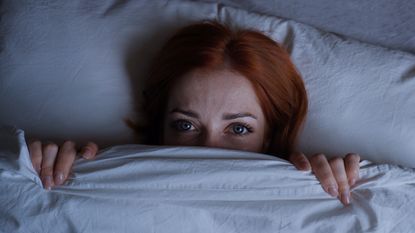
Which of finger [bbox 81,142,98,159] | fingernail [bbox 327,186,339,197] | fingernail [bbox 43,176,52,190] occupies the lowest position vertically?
fingernail [bbox 327,186,339,197]

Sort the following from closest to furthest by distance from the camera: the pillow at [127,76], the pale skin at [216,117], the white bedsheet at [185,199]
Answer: the white bedsheet at [185,199] → the pale skin at [216,117] → the pillow at [127,76]

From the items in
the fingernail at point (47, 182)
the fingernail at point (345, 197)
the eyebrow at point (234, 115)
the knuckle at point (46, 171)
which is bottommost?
the fingernail at point (345, 197)

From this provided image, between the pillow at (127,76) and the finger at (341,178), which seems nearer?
the finger at (341,178)

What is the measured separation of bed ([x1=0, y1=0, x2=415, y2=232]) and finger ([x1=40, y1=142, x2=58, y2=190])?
0.01m

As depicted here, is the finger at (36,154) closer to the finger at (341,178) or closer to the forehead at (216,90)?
the forehead at (216,90)

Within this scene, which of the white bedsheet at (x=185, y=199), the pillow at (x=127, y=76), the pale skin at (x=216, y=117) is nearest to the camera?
the white bedsheet at (x=185, y=199)

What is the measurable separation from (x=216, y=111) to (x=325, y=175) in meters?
0.24

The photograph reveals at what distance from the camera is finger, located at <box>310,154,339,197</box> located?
2.64 feet

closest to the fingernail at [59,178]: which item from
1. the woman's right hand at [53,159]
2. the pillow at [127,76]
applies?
the woman's right hand at [53,159]

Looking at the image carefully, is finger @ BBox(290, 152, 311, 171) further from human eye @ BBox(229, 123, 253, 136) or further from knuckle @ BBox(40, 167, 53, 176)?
knuckle @ BBox(40, 167, 53, 176)

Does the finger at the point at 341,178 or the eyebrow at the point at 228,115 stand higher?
the eyebrow at the point at 228,115

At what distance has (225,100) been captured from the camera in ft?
3.05

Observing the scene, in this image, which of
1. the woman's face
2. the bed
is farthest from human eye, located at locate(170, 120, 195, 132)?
the bed

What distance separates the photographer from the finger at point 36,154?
2.68 ft
